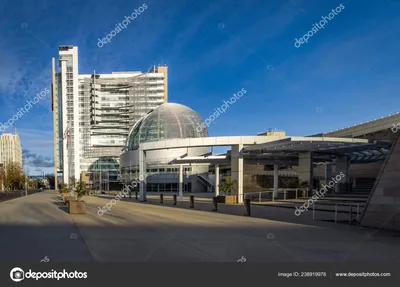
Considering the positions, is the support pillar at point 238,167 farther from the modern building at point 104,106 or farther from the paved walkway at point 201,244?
the modern building at point 104,106

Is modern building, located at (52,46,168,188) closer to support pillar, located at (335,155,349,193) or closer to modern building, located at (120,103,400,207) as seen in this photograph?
modern building, located at (120,103,400,207)

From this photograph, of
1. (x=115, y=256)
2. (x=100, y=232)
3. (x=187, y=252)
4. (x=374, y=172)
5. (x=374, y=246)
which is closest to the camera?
(x=115, y=256)

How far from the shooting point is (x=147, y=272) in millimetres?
4590

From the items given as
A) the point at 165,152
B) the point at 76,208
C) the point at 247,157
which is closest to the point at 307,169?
the point at 247,157

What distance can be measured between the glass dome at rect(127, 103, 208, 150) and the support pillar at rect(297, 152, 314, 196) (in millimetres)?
39298

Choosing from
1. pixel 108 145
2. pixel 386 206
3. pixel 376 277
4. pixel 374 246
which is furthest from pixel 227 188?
pixel 108 145

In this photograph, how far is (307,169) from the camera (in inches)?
1056

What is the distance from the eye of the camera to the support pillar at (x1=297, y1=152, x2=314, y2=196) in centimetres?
2661

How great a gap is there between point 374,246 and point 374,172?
4019 centimetres

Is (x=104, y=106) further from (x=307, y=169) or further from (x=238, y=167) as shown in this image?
(x=307, y=169)

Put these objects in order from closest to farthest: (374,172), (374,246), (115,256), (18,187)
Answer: (115,256) → (374,246) → (374,172) → (18,187)

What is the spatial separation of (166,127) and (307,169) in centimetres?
4246

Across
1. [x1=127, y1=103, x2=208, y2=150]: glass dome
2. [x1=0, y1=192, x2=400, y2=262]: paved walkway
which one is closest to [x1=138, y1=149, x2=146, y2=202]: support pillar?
[x1=0, y1=192, x2=400, y2=262]: paved walkway

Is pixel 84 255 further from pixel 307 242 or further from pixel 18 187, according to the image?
pixel 18 187
